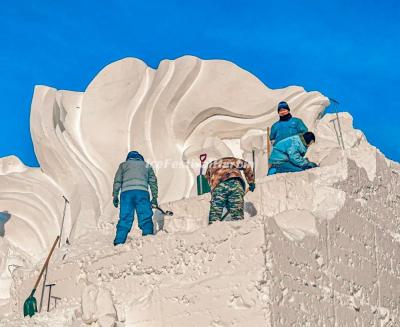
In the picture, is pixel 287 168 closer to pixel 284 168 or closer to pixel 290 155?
pixel 284 168

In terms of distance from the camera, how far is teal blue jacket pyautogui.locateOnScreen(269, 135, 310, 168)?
12.6 meters

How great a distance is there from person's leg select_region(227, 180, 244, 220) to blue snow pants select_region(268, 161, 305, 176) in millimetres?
A: 1534

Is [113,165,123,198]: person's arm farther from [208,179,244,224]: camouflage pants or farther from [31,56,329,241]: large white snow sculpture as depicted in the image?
[31,56,329,241]: large white snow sculpture

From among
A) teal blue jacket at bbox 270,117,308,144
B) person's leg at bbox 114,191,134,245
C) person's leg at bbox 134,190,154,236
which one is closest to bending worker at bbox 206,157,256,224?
person's leg at bbox 134,190,154,236

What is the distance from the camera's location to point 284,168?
41.5 feet

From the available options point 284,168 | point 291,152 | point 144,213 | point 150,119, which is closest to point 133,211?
point 144,213

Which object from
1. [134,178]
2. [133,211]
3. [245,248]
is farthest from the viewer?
[134,178]

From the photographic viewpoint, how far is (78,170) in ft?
63.5

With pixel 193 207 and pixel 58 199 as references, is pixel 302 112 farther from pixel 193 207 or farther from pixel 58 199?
pixel 193 207

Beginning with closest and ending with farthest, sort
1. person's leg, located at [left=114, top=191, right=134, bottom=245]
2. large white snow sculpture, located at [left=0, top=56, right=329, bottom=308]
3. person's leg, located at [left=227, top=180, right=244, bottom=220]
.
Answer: person's leg, located at [left=227, top=180, right=244, bottom=220] < person's leg, located at [left=114, top=191, right=134, bottom=245] < large white snow sculpture, located at [left=0, top=56, right=329, bottom=308]

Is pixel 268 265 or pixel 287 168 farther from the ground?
pixel 287 168

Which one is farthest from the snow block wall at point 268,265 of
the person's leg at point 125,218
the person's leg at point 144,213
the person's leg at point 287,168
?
the person's leg at point 144,213

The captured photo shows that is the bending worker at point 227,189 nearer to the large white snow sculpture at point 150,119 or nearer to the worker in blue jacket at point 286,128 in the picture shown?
the worker in blue jacket at point 286,128

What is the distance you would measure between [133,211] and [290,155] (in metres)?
2.21
